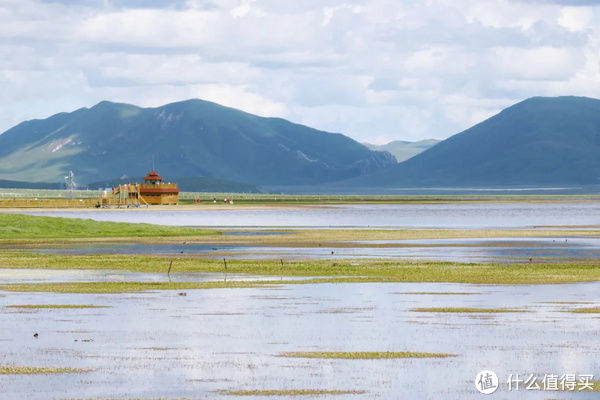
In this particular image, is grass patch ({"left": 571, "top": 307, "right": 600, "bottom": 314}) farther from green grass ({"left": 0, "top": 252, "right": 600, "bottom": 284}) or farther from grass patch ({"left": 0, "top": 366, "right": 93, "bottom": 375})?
grass patch ({"left": 0, "top": 366, "right": 93, "bottom": 375})

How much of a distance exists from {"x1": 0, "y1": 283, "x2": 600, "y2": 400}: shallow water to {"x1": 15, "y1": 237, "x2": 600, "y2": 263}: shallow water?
24637 mm

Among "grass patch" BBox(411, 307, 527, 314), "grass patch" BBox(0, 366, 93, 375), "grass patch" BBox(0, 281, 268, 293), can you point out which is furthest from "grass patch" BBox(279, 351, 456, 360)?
"grass patch" BBox(0, 281, 268, 293)

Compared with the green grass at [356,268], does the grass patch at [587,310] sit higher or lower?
lower

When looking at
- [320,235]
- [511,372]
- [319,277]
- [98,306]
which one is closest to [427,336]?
[511,372]

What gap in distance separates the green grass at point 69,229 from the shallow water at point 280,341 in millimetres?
52892

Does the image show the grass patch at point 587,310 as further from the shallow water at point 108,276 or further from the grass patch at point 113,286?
the shallow water at point 108,276

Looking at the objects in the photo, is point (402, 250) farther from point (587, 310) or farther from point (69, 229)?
point (587, 310)

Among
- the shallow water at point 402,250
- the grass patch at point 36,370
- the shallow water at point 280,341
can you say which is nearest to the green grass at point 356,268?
the shallow water at point 402,250

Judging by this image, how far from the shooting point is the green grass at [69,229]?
102m

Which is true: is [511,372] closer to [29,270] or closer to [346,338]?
[346,338]

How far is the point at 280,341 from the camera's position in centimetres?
3688

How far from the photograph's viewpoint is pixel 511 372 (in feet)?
103

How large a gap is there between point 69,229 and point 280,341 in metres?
72.8

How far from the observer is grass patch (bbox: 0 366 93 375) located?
3117 centimetres
